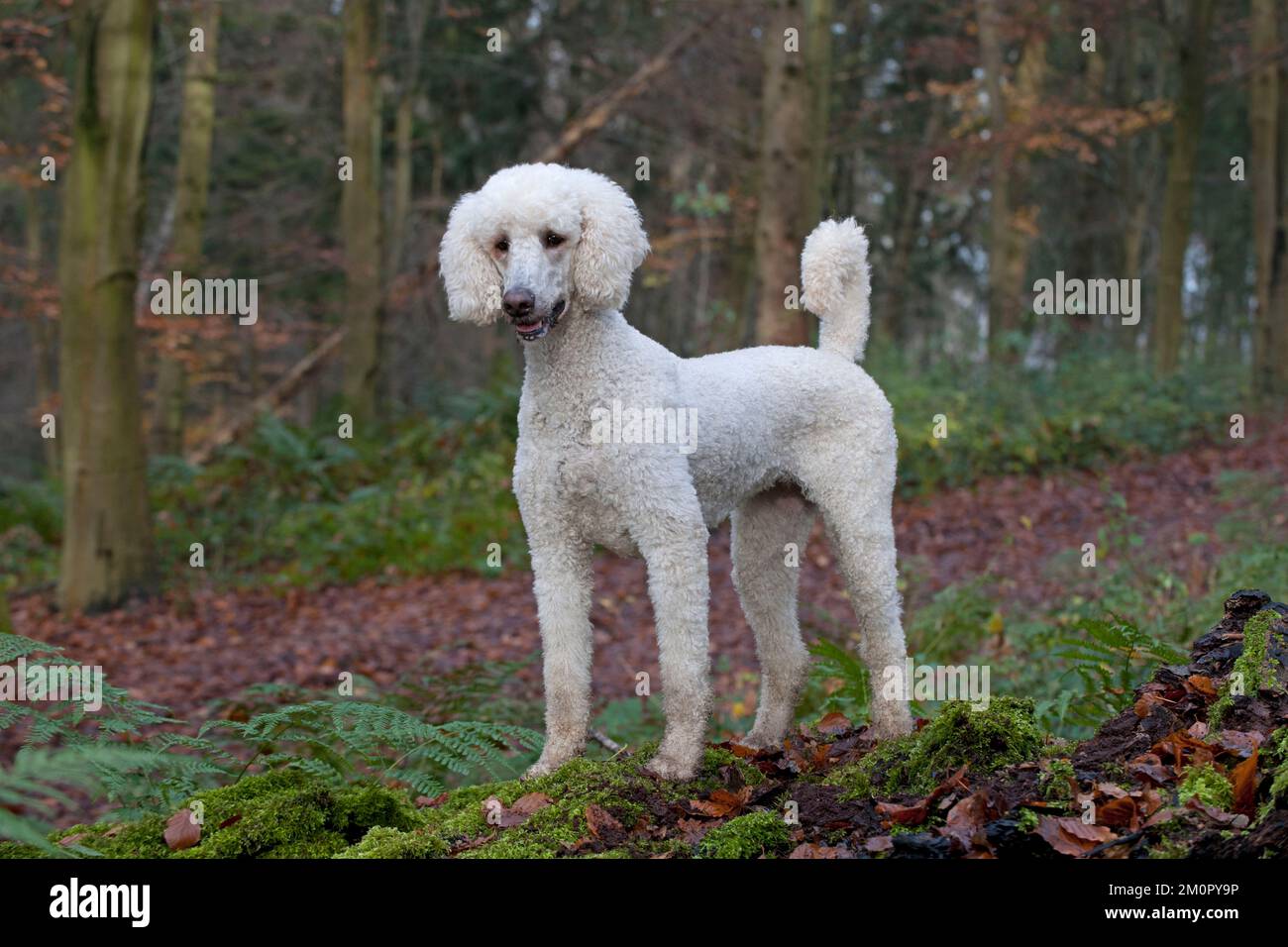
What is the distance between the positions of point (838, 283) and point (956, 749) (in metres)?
1.82

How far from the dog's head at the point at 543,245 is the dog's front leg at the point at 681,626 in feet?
2.47

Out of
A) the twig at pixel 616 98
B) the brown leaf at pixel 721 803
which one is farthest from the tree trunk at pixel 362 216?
the brown leaf at pixel 721 803

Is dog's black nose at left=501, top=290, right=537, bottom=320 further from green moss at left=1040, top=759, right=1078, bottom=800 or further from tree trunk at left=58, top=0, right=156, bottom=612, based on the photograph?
tree trunk at left=58, top=0, right=156, bottom=612

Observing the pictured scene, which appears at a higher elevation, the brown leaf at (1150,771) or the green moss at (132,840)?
the brown leaf at (1150,771)

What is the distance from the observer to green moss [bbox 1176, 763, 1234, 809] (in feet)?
8.79

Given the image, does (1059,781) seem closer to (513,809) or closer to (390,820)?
(513,809)

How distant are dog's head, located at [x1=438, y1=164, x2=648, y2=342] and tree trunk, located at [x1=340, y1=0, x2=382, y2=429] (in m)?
10.9

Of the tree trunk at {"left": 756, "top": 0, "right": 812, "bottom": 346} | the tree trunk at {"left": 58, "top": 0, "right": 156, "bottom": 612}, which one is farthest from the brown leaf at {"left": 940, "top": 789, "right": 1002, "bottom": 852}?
the tree trunk at {"left": 58, "top": 0, "right": 156, "bottom": 612}

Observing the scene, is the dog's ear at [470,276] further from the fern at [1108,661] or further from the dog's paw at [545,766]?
the fern at [1108,661]

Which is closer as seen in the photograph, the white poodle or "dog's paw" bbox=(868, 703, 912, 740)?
the white poodle

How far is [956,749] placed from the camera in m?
3.22

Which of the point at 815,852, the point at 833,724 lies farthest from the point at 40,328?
the point at 815,852

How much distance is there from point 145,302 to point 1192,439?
1341 cm

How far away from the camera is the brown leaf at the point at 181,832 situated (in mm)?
3219
